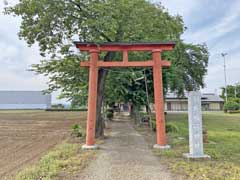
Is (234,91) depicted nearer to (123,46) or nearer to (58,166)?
(123,46)

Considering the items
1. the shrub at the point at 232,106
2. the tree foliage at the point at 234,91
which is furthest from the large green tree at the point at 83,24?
the tree foliage at the point at 234,91

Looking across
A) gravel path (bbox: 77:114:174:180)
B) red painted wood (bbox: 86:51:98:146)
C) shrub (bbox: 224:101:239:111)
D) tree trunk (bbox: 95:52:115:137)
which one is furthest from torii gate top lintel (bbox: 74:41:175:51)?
shrub (bbox: 224:101:239:111)

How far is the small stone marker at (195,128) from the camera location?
22.3 feet

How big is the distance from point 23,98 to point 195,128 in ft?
250

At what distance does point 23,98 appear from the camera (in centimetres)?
7656

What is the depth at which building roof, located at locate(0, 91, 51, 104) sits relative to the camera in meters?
75.8

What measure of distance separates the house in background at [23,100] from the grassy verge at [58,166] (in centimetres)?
7115

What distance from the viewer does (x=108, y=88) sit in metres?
15.6

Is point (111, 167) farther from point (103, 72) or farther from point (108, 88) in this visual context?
point (108, 88)

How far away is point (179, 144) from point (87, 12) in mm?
5847

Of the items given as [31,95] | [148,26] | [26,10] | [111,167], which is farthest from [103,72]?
[31,95]

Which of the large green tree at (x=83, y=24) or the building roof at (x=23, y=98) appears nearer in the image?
the large green tree at (x=83, y=24)

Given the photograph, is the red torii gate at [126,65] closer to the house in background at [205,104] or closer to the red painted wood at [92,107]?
the red painted wood at [92,107]

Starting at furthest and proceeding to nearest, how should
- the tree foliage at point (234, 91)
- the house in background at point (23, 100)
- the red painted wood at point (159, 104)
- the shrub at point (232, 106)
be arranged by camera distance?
the house in background at point (23, 100) < the tree foliage at point (234, 91) < the shrub at point (232, 106) < the red painted wood at point (159, 104)
